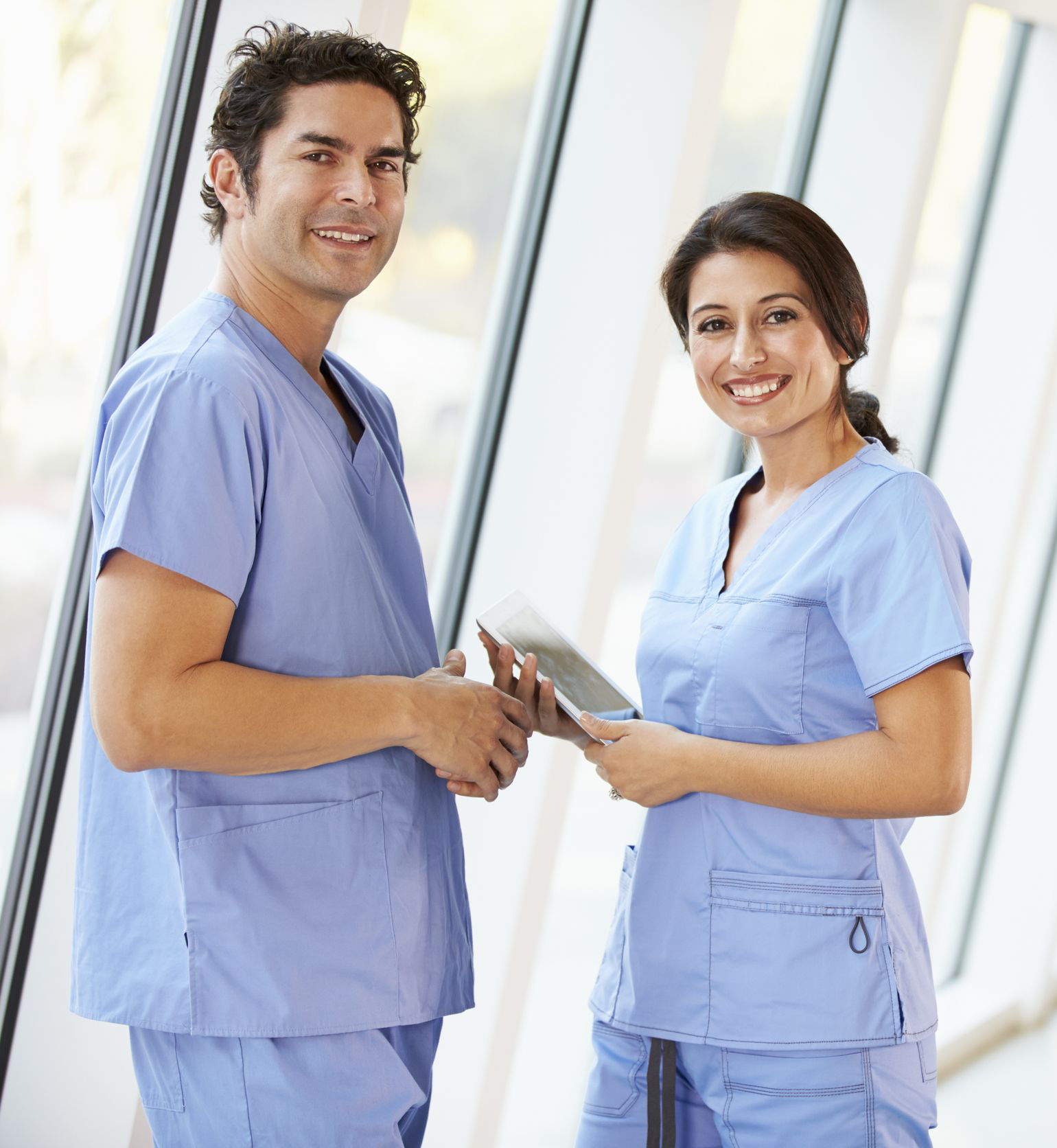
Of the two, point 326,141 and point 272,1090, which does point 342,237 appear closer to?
point 326,141

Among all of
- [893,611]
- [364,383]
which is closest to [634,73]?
[364,383]

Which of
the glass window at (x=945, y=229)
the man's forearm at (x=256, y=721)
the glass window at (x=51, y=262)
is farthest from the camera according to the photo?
the glass window at (x=945, y=229)

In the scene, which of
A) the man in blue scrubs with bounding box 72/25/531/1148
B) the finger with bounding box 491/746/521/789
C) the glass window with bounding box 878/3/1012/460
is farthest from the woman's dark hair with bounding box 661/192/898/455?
the glass window with bounding box 878/3/1012/460

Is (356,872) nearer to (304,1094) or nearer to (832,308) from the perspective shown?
(304,1094)

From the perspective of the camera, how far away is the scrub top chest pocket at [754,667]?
1.38m

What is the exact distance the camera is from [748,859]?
141cm

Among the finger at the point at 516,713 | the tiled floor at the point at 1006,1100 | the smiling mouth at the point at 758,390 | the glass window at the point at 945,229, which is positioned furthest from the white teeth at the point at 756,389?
the tiled floor at the point at 1006,1100

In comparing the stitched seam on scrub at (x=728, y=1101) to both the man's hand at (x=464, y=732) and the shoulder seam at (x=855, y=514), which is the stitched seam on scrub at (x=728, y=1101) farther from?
the shoulder seam at (x=855, y=514)

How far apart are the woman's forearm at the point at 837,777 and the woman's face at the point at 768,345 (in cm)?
41

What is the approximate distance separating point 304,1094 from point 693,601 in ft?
2.40

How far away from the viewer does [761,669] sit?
54.7 inches

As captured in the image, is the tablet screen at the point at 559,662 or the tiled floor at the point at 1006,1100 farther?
the tiled floor at the point at 1006,1100

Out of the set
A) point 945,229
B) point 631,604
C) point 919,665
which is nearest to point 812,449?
point 919,665

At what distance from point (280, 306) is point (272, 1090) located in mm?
832
